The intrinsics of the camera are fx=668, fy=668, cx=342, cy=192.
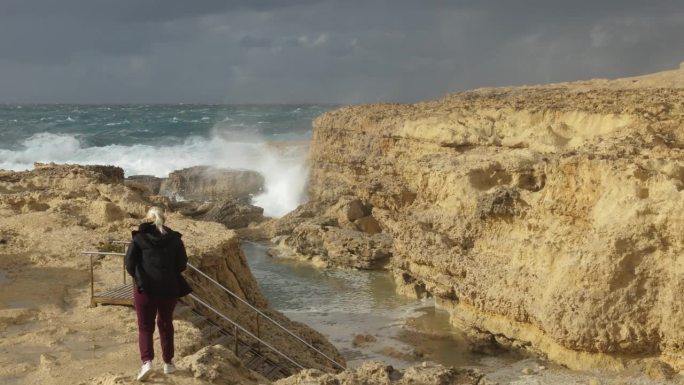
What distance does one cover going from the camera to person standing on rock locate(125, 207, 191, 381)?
5.82 metres

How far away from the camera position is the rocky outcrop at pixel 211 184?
33500 millimetres

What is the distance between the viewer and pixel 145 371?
19.3 feet

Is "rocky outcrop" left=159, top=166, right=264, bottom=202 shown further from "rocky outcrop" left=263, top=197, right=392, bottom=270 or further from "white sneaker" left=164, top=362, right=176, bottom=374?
"white sneaker" left=164, top=362, right=176, bottom=374

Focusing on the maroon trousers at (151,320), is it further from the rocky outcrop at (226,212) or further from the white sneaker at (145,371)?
the rocky outcrop at (226,212)

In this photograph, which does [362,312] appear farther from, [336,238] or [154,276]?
[154,276]

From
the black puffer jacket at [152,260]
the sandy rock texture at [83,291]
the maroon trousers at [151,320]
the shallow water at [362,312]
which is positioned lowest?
the shallow water at [362,312]

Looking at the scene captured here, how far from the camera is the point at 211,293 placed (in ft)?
32.5

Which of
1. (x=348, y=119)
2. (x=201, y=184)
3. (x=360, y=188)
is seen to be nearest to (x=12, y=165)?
(x=201, y=184)

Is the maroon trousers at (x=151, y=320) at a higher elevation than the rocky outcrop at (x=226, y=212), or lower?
higher

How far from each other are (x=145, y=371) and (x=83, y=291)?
4.26 meters

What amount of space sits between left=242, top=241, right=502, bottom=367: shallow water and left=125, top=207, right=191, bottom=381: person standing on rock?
24.2ft

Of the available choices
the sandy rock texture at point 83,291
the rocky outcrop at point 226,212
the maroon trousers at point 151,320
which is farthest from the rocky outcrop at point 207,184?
the maroon trousers at point 151,320

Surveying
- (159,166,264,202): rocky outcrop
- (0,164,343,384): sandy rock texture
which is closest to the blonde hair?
(0,164,343,384): sandy rock texture

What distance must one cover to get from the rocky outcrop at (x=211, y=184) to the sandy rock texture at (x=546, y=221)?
11621 millimetres
